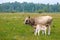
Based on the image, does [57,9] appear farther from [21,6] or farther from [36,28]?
[36,28]

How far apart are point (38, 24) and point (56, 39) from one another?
3.18 m

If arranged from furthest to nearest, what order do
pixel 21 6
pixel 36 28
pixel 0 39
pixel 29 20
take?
pixel 21 6, pixel 29 20, pixel 36 28, pixel 0 39

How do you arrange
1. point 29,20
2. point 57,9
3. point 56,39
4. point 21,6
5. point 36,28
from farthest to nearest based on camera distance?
point 21,6
point 57,9
point 29,20
point 36,28
point 56,39

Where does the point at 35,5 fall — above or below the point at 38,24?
below

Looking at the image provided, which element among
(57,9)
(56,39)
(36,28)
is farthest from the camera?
(57,9)

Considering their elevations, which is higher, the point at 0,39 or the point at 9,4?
the point at 0,39

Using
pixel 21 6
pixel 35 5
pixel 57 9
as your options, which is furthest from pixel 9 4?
pixel 57 9

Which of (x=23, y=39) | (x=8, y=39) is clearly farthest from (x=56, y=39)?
(x=8, y=39)

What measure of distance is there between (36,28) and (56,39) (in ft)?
8.36

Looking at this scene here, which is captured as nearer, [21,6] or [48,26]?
[48,26]

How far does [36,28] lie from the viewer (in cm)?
1432

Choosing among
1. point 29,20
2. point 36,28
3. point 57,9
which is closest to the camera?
point 36,28

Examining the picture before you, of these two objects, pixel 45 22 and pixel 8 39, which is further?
pixel 45 22

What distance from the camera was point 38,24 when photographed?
591 inches
